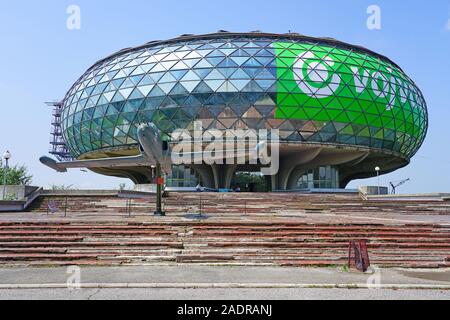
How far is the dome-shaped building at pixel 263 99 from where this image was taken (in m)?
45.1

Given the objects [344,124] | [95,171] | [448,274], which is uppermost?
[344,124]

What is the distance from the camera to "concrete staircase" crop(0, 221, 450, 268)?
37.1 ft

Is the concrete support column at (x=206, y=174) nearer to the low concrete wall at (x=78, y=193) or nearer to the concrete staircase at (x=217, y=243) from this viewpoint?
the low concrete wall at (x=78, y=193)

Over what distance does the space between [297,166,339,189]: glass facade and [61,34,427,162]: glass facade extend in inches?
253

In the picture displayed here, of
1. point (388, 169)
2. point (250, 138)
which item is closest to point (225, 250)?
point (250, 138)

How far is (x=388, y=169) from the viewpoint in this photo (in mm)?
66562

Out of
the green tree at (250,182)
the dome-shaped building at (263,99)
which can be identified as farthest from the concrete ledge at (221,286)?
the green tree at (250,182)

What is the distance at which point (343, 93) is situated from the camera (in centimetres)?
4694

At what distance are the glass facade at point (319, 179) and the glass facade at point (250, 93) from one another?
253 inches

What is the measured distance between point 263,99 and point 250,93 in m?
1.60

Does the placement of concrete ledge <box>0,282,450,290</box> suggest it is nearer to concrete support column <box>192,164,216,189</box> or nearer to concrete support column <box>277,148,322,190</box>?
concrete support column <box>277,148,322,190</box>
